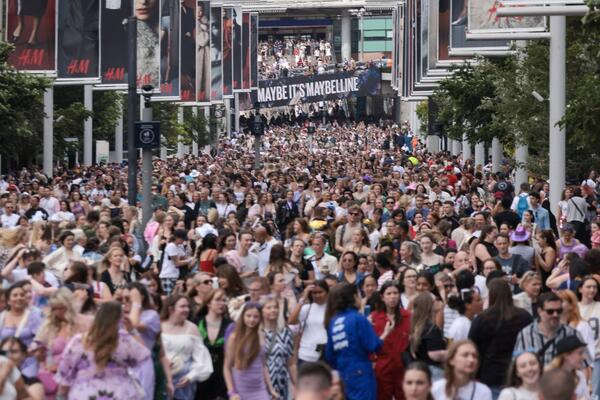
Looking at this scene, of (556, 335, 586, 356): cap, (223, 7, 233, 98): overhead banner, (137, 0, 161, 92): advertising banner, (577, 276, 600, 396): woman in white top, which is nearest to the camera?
(556, 335, 586, 356): cap

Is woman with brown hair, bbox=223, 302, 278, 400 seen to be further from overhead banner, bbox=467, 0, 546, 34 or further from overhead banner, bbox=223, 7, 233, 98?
overhead banner, bbox=223, 7, 233, 98

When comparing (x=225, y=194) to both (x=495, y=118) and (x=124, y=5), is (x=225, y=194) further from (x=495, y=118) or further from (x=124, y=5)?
(x=124, y=5)

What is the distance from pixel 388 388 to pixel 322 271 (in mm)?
5138

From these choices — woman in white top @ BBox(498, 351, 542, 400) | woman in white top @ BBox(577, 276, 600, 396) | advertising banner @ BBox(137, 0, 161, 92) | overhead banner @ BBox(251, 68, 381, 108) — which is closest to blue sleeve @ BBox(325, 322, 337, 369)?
woman in white top @ BBox(577, 276, 600, 396)

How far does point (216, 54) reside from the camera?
77312 mm

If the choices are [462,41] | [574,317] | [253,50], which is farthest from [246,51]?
[574,317]

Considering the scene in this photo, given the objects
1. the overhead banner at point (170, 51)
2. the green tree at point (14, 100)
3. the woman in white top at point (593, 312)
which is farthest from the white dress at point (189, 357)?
the overhead banner at point (170, 51)

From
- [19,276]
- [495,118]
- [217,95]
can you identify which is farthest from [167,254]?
[217,95]

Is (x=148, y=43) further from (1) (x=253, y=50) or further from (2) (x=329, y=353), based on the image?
(1) (x=253, y=50)

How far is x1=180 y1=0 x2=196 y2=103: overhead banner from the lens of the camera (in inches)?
2603

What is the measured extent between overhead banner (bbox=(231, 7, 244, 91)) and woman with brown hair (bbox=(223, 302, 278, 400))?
245 ft

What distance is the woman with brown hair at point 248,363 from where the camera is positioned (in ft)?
43.1

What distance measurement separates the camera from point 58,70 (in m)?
48.0

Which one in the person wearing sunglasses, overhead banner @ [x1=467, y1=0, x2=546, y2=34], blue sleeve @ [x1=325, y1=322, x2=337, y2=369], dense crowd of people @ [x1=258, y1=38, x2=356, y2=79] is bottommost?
blue sleeve @ [x1=325, y1=322, x2=337, y2=369]
